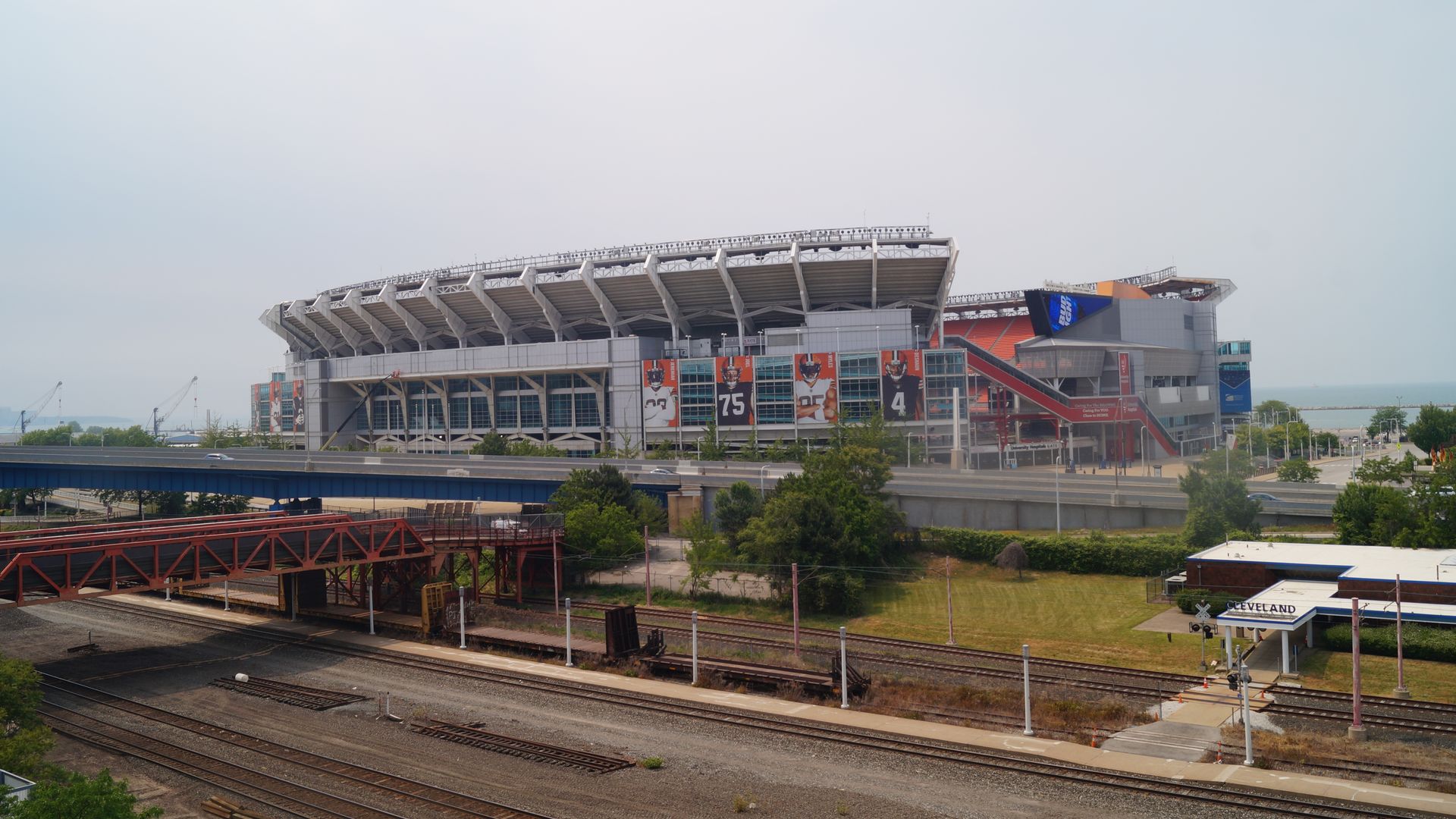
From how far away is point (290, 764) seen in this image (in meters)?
24.2

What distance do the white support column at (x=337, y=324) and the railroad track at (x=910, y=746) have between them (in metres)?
95.0

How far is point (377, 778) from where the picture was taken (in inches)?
904

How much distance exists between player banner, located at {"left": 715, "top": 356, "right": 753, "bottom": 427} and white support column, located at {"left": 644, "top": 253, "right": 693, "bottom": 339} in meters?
8.13

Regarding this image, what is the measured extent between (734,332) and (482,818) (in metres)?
96.0

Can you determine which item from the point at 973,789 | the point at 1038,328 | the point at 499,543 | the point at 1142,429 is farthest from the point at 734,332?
the point at 973,789

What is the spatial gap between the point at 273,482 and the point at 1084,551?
194 feet

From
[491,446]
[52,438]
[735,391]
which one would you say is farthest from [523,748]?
[52,438]

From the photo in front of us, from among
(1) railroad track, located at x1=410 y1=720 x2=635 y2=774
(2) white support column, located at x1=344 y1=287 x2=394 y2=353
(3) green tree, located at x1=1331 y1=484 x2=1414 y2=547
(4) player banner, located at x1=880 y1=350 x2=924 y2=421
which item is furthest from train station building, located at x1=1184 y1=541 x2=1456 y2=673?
(2) white support column, located at x1=344 y1=287 x2=394 y2=353

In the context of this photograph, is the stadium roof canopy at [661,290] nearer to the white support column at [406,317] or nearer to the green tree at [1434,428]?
the white support column at [406,317]

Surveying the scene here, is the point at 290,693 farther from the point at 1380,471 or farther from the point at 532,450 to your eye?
the point at 532,450

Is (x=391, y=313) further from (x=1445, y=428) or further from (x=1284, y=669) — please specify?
(x=1445, y=428)

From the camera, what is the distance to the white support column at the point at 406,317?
114875 millimetres

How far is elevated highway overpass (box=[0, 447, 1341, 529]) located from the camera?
5619 cm

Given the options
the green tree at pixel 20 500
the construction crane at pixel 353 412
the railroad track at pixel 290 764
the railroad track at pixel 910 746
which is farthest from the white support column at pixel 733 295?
the green tree at pixel 20 500
